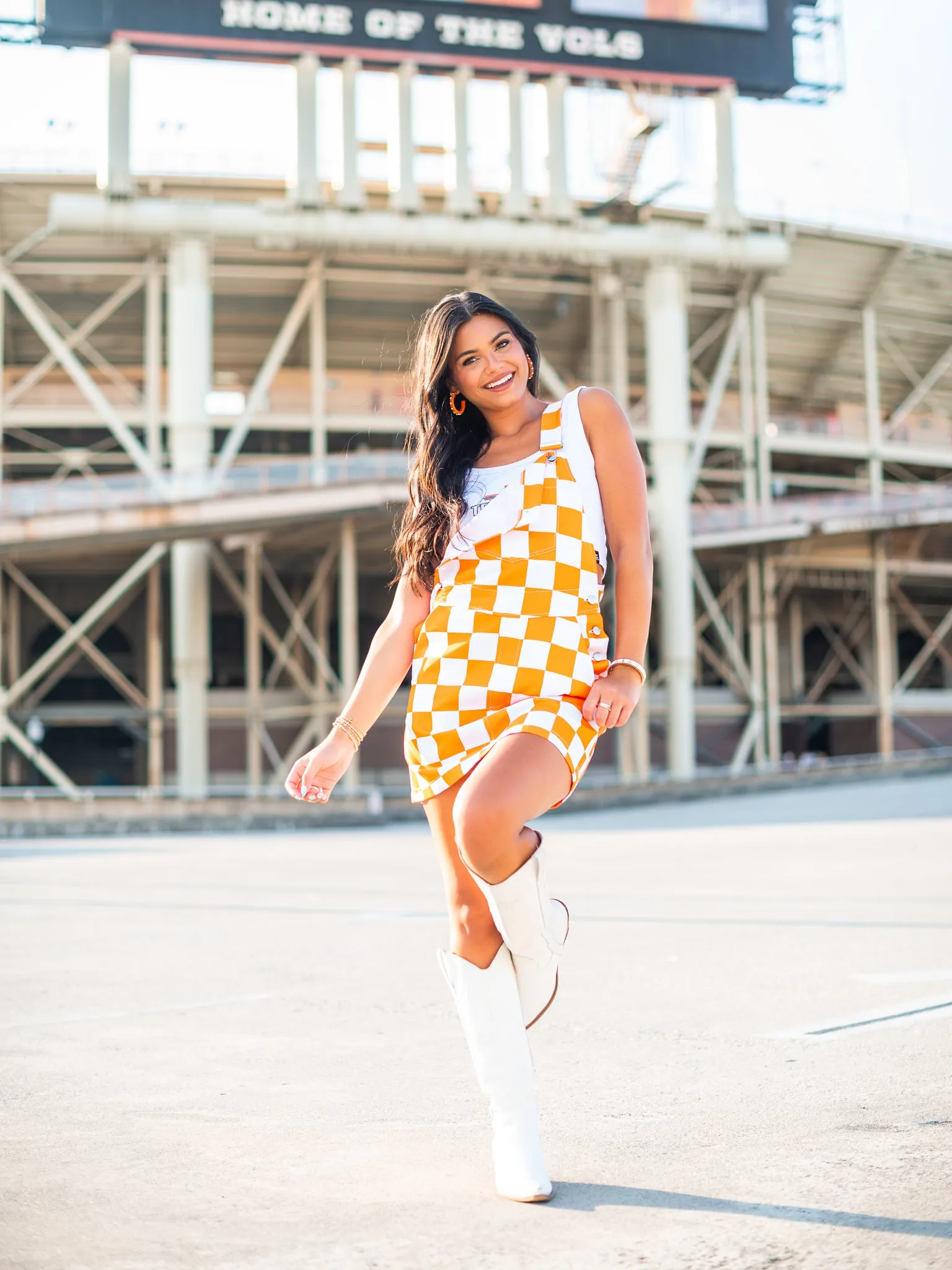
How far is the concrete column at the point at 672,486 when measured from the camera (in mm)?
33781

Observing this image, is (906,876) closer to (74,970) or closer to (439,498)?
(74,970)

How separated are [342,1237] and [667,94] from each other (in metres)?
→ 35.3

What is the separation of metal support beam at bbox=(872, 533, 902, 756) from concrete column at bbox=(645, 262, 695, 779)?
950 cm

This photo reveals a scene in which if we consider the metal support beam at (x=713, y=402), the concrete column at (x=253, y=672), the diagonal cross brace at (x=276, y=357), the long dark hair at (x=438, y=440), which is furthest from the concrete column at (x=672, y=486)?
the long dark hair at (x=438, y=440)

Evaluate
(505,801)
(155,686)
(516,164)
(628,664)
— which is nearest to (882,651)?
(516,164)

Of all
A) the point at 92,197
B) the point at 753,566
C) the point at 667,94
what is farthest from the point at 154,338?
the point at 753,566

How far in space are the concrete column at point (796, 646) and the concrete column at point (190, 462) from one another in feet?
69.2

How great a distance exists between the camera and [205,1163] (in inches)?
113

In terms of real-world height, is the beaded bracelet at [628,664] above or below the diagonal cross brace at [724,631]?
below

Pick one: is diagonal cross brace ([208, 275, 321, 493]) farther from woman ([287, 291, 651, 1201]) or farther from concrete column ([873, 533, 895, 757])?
woman ([287, 291, 651, 1201])

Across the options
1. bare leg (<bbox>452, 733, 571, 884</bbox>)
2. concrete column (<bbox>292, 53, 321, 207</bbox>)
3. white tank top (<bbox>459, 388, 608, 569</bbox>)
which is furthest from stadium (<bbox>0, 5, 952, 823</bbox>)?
bare leg (<bbox>452, 733, 571, 884</bbox>)

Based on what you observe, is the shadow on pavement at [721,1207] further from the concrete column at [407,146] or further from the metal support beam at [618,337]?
the metal support beam at [618,337]

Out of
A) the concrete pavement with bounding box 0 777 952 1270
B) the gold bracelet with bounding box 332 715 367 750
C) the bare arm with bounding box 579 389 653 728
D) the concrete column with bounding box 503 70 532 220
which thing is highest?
the concrete column with bounding box 503 70 532 220

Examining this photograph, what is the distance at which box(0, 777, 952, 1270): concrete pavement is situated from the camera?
2.34 m
